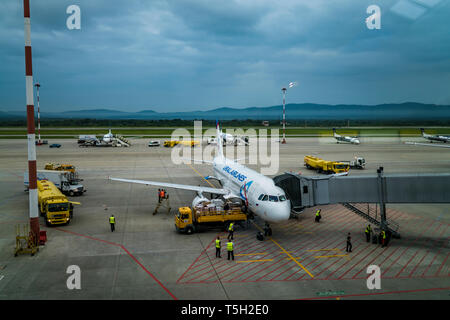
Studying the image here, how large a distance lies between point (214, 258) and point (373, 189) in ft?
43.1

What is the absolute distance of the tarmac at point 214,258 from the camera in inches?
713

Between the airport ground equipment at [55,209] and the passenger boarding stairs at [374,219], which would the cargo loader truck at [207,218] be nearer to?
the passenger boarding stairs at [374,219]

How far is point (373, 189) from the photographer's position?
84.7 ft

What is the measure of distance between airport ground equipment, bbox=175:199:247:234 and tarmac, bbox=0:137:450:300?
0.80 m

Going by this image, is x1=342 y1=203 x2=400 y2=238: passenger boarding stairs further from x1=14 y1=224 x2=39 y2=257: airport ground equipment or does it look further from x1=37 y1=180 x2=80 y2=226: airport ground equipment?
→ x1=37 y1=180 x2=80 y2=226: airport ground equipment

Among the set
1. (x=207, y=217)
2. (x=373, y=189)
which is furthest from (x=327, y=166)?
(x=207, y=217)

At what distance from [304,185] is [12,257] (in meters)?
21.4

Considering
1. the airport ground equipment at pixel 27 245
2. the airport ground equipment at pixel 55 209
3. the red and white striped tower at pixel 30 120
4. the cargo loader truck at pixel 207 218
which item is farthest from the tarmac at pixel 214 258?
the red and white striped tower at pixel 30 120

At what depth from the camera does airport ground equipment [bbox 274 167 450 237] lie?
24.7 metres

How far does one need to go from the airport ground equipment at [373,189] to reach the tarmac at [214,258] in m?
3.14

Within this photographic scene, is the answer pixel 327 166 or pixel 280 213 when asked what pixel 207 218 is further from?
pixel 327 166

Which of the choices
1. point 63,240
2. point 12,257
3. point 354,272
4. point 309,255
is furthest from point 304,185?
point 12,257

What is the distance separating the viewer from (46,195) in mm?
31875

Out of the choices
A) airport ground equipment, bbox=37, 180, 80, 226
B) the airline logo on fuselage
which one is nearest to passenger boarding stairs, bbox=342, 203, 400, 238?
the airline logo on fuselage
